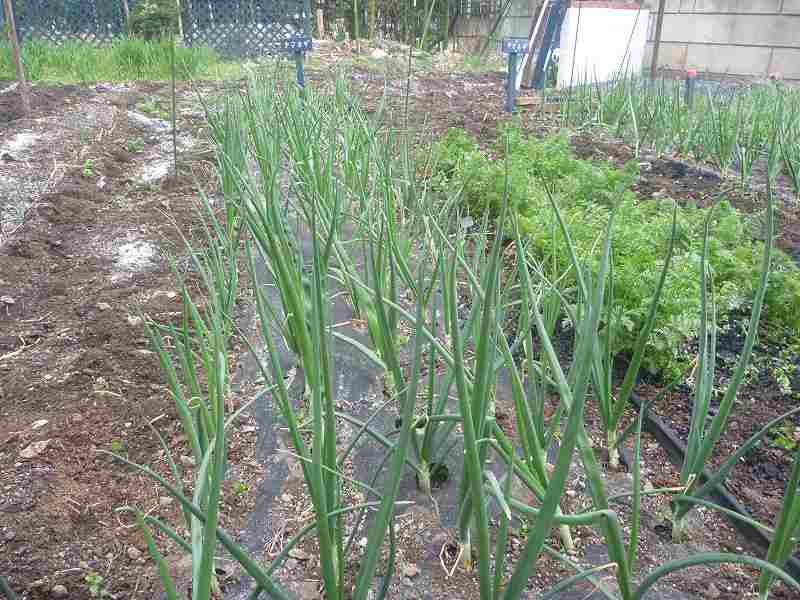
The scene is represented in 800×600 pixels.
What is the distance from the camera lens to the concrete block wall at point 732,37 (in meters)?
8.44

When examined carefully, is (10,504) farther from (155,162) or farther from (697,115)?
(697,115)

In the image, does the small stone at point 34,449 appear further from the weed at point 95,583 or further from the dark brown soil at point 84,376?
the weed at point 95,583

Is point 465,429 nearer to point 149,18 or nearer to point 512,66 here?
point 512,66

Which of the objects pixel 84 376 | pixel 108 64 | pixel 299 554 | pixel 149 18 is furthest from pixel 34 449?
pixel 149 18

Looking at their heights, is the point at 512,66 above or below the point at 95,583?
above

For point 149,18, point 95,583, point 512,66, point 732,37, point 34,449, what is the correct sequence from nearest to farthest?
1. point 95,583
2. point 34,449
3. point 512,66
4. point 732,37
5. point 149,18

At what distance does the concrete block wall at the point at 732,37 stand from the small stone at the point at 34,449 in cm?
935

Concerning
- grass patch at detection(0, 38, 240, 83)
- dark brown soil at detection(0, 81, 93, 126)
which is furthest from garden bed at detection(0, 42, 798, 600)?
grass patch at detection(0, 38, 240, 83)

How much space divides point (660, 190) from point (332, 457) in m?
3.16

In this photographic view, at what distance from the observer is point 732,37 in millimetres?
9023

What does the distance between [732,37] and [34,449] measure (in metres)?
10.1

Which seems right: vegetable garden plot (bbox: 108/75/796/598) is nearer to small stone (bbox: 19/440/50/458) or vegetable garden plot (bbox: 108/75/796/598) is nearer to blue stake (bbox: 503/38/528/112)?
small stone (bbox: 19/440/50/458)

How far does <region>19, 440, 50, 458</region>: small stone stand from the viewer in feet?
5.22

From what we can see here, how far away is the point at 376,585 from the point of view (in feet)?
4.11
